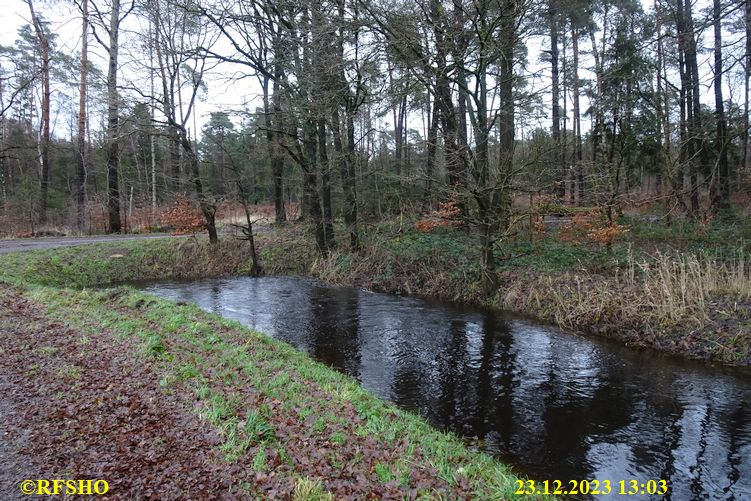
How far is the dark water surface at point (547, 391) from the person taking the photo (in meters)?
5.15

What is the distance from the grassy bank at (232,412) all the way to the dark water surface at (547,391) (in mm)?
1012

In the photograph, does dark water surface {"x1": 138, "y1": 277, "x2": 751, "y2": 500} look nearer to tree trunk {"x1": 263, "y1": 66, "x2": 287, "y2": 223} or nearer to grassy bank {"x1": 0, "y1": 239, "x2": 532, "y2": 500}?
grassy bank {"x1": 0, "y1": 239, "x2": 532, "y2": 500}

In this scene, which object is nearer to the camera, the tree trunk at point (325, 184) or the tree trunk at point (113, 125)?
the tree trunk at point (325, 184)

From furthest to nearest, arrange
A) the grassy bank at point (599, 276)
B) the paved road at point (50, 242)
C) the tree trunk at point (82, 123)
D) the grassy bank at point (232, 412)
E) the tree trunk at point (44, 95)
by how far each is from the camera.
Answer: the tree trunk at point (44, 95)
the tree trunk at point (82, 123)
the paved road at point (50, 242)
the grassy bank at point (599, 276)
the grassy bank at point (232, 412)

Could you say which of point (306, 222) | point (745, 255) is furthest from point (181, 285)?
point (745, 255)

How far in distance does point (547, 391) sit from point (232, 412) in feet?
15.6

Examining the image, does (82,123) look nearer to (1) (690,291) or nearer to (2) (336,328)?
(2) (336,328)

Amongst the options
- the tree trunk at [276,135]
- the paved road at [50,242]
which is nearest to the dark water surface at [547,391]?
the tree trunk at [276,135]

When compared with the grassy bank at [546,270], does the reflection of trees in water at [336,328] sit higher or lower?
lower

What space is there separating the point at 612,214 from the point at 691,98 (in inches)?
224

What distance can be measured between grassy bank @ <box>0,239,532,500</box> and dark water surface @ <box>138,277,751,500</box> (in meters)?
1.01

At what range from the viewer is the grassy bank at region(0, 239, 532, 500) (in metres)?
3.82

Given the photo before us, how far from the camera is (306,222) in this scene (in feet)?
65.9

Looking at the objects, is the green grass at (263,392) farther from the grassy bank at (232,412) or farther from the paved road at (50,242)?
the paved road at (50,242)
